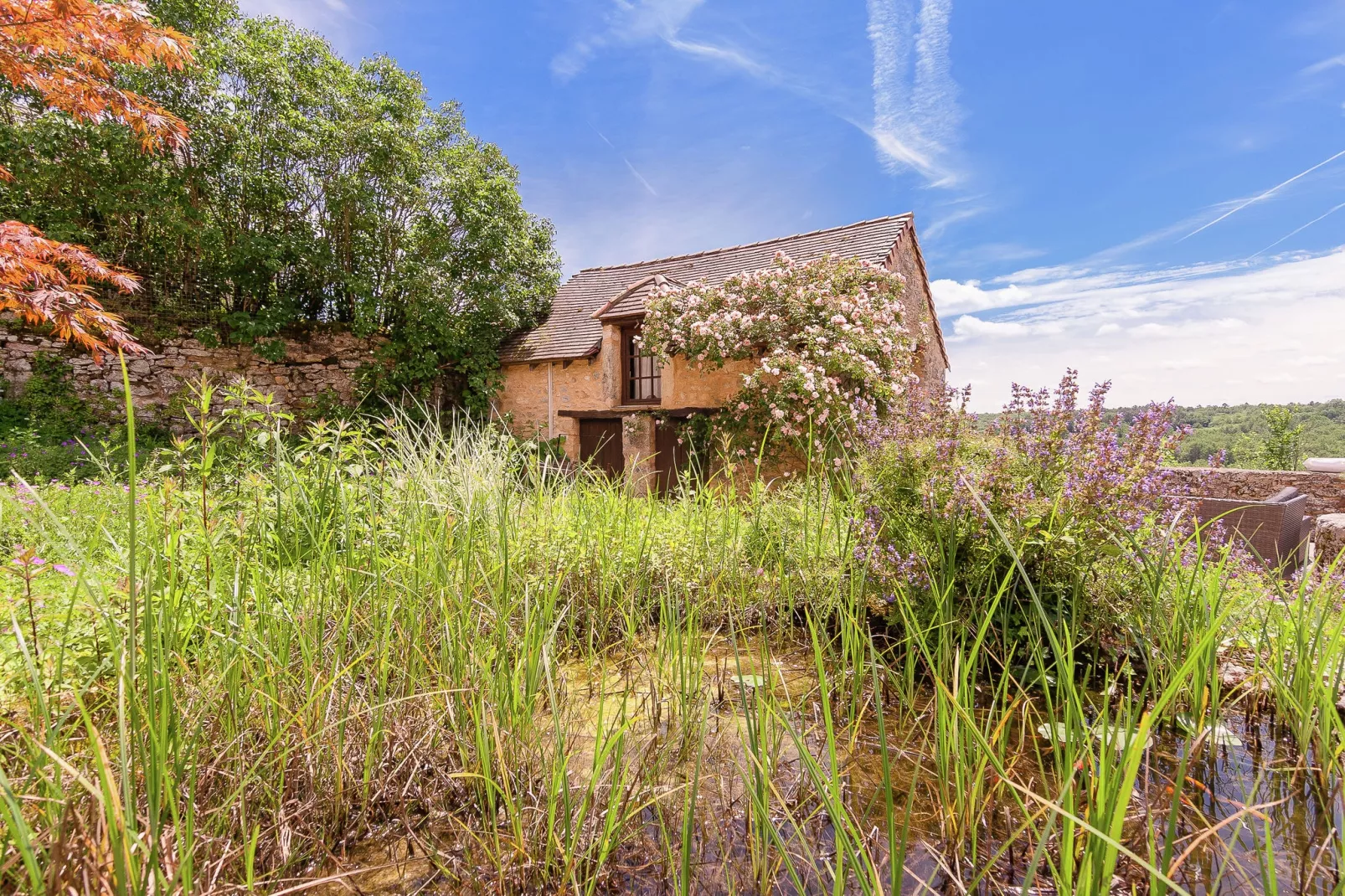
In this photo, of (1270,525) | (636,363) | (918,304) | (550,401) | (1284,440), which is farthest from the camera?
(1284,440)

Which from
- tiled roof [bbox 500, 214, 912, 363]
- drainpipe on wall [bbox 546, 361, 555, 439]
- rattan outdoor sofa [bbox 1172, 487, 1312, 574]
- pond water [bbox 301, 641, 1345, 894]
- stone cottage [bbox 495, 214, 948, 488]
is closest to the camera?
pond water [bbox 301, 641, 1345, 894]

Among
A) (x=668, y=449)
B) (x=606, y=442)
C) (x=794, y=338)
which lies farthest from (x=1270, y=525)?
(x=606, y=442)

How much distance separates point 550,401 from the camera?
13.0 m

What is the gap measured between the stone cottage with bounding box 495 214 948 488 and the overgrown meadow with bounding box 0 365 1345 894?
7389 millimetres

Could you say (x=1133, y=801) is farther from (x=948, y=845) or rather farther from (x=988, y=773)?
(x=948, y=845)

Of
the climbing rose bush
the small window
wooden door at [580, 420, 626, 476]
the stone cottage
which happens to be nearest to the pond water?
the climbing rose bush

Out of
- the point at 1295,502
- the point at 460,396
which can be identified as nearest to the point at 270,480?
the point at 1295,502

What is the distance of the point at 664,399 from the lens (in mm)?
11000

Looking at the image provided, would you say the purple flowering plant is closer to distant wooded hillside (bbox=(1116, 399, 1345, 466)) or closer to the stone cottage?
the stone cottage

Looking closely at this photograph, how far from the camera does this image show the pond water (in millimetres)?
1448

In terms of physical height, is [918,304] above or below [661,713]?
above

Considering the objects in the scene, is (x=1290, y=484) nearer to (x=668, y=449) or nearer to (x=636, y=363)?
(x=668, y=449)

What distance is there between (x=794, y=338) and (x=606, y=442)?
4351 millimetres

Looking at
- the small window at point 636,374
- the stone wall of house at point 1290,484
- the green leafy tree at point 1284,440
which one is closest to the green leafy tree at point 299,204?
the small window at point 636,374
